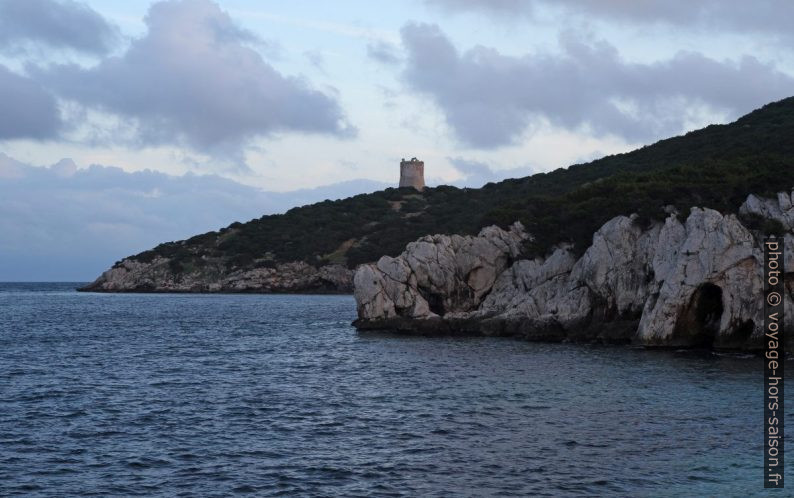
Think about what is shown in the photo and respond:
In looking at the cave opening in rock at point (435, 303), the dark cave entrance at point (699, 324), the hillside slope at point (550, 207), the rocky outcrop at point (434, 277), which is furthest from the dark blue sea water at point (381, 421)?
the hillside slope at point (550, 207)

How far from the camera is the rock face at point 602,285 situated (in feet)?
181

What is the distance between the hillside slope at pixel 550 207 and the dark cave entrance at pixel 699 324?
8.48 meters

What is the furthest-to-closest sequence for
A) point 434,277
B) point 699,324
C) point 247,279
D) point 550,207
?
point 247,279
point 550,207
point 434,277
point 699,324

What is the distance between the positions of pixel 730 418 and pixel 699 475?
30.3ft

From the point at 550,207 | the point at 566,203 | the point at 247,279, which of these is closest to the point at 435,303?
the point at 550,207

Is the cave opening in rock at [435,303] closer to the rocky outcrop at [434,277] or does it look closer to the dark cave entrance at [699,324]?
the rocky outcrop at [434,277]

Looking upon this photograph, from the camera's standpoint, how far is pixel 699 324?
58.1 meters

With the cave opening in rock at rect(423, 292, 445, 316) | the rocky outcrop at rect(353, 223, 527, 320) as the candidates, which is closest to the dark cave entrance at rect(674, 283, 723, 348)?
the rocky outcrop at rect(353, 223, 527, 320)

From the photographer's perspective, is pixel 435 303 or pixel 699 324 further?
pixel 435 303

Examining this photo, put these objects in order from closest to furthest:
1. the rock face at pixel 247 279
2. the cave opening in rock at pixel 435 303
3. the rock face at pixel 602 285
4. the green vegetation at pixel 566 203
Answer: the rock face at pixel 602 285 < the green vegetation at pixel 566 203 < the cave opening in rock at pixel 435 303 < the rock face at pixel 247 279

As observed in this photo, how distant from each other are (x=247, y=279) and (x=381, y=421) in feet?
451

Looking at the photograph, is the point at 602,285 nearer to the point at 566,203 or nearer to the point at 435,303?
the point at 435,303

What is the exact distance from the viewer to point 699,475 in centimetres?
2562

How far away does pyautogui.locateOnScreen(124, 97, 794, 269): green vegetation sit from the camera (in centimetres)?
6869
